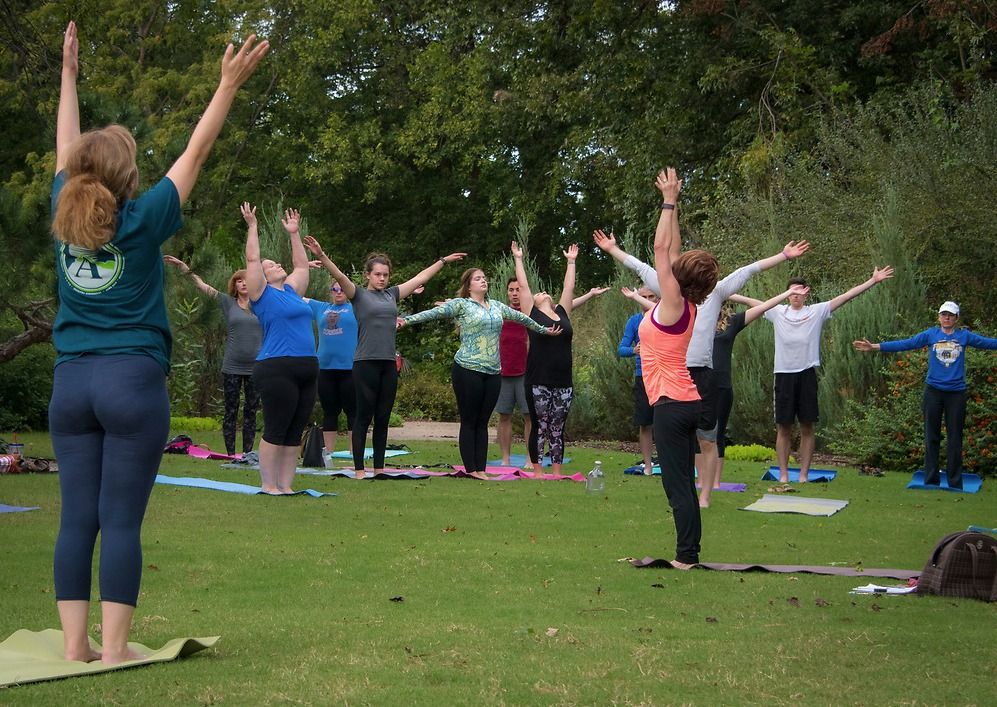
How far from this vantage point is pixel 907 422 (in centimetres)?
1647

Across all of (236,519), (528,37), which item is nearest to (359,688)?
(236,519)

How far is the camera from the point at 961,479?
14258 millimetres

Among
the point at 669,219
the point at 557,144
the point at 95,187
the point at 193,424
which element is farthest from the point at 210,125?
the point at 557,144

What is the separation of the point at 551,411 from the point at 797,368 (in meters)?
2.74

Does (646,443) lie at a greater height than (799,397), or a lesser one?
lesser

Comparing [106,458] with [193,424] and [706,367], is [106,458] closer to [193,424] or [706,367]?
[706,367]

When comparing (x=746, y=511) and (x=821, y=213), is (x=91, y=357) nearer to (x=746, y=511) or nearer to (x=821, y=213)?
(x=746, y=511)

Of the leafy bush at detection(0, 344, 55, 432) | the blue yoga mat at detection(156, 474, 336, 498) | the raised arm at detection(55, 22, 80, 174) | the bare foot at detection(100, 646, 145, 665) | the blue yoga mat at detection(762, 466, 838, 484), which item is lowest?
the blue yoga mat at detection(156, 474, 336, 498)

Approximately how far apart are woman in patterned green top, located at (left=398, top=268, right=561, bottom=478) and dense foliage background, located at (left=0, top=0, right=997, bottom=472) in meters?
3.12

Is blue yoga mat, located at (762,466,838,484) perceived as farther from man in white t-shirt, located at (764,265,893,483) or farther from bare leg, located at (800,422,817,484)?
man in white t-shirt, located at (764,265,893,483)

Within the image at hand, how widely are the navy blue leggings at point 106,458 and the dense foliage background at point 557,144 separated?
765 centimetres

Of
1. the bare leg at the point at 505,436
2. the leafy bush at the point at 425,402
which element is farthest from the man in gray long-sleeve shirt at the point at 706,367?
the leafy bush at the point at 425,402

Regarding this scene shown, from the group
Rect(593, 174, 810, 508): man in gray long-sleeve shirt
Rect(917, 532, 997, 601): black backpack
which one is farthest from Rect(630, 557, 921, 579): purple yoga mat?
Rect(593, 174, 810, 508): man in gray long-sleeve shirt

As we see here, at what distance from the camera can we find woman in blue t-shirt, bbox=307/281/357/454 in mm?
14703
